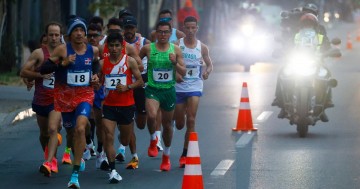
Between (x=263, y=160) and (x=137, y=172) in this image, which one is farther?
(x=263, y=160)

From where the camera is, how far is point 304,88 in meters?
18.3

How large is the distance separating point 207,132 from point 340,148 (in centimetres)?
317

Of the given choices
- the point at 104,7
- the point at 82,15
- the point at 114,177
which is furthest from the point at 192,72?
the point at 82,15

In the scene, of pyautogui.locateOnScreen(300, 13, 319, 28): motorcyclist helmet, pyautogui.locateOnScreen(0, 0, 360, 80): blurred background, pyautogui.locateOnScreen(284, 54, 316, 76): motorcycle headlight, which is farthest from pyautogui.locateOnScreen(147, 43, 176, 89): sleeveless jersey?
pyautogui.locateOnScreen(0, 0, 360, 80): blurred background

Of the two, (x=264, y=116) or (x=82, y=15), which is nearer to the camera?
(x=264, y=116)

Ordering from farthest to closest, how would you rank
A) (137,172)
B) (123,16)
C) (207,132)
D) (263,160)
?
(207,132), (123,16), (263,160), (137,172)

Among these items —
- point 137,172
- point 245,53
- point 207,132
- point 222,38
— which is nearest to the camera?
point 137,172

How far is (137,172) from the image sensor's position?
14.8m

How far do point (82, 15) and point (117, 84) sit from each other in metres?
35.0

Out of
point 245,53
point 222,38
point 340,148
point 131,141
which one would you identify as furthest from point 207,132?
point 222,38

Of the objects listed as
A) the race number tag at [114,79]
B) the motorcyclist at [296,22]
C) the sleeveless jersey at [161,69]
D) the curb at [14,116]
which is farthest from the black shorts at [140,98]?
→ the curb at [14,116]

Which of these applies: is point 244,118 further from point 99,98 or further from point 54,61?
point 54,61

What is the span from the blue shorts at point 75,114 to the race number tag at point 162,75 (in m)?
1.45

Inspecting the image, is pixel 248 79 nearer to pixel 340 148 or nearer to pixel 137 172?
pixel 340 148
